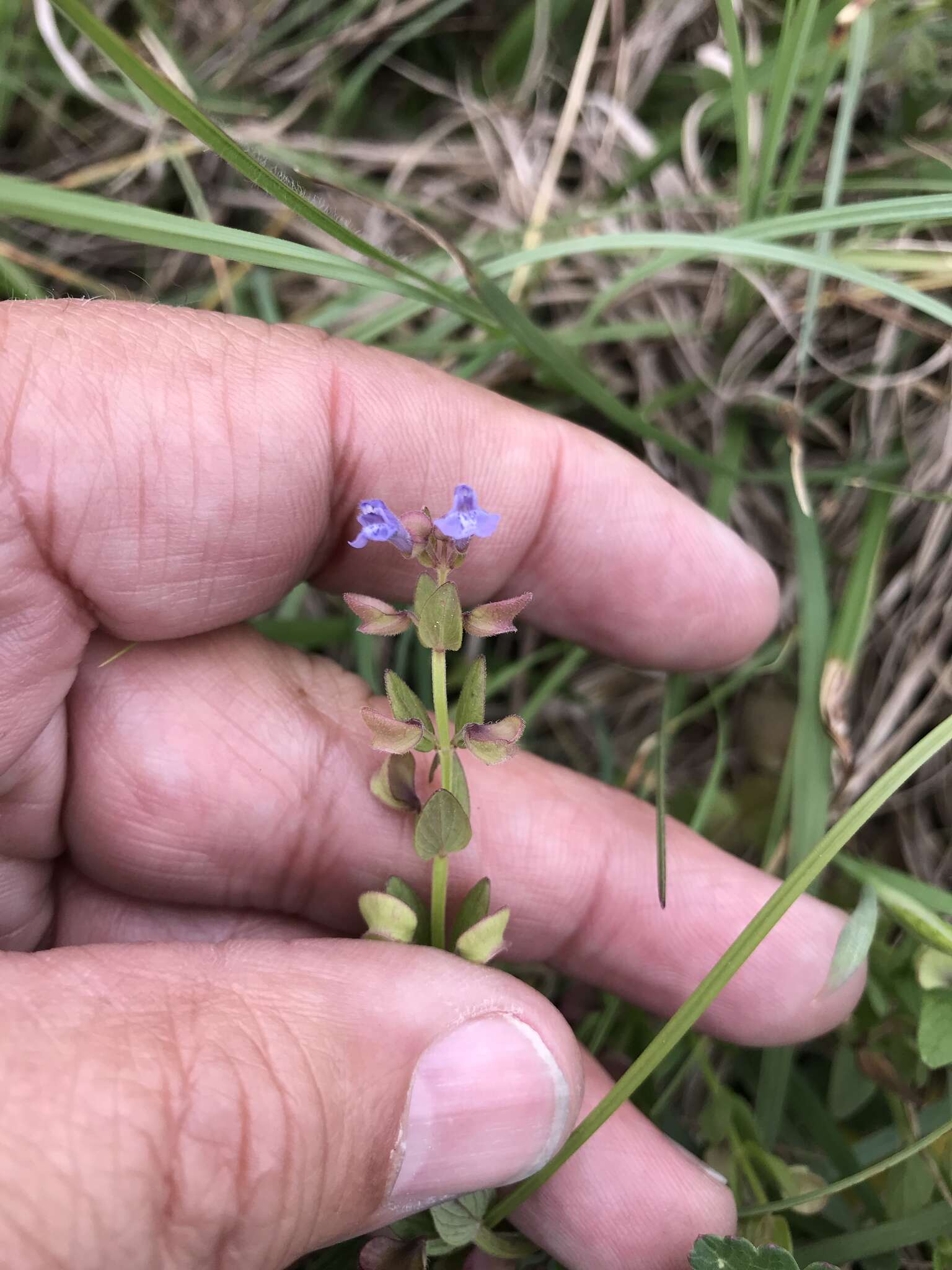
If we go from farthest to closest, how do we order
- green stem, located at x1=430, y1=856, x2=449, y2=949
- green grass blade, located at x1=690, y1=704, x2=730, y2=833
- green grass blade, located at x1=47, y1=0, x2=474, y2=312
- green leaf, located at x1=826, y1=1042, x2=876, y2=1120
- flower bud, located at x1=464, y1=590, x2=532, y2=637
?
green grass blade, located at x1=690, y1=704, x2=730, y2=833 < green leaf, located at x1=826, y1=1042, x2=876, y2=1120 < green stem, located at x1=430, y1=856, x2=449, y2=949 < flower bud, located at x1=464, y1=590, x2=532, y2=637 < green grass blade, located at x1=47, y1=0, x2=474, y2=312

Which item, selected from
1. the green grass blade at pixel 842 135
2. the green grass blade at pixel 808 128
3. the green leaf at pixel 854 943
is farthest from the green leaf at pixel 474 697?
the green grass blade at pixel 808 128

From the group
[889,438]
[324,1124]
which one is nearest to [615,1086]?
A: [324,1124]

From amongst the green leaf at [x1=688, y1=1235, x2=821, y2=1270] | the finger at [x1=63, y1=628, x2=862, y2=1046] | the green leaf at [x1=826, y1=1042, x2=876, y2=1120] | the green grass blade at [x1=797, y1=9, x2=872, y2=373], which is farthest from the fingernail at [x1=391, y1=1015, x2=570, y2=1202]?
the green grass blade at [x1=797, y1=9, x2=872, y2=373]

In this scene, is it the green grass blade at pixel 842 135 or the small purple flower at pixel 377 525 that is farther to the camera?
the green grass blade at pixel 842 135

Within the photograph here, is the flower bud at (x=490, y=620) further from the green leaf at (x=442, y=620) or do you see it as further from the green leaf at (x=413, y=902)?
the green leaf at (x=413, y=902)

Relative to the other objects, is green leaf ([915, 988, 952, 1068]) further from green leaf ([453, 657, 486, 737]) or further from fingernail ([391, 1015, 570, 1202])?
green leaf ([453, 657, 486, 737])

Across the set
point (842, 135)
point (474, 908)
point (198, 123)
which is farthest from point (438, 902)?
point (842, 135)

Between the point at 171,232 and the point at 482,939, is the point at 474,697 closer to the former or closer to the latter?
the point at 482,939
